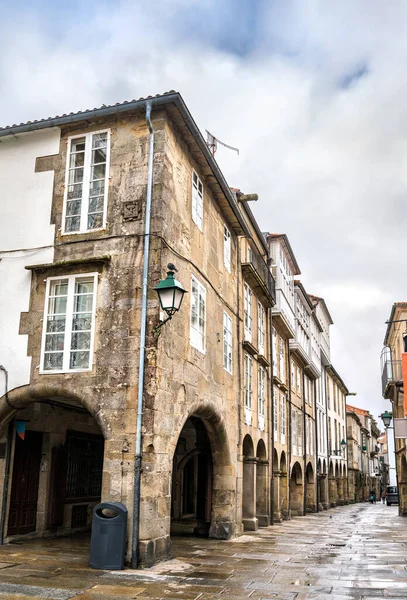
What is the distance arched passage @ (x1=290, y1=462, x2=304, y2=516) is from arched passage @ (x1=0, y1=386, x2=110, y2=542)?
46.6 feet

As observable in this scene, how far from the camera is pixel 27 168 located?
1218 cm

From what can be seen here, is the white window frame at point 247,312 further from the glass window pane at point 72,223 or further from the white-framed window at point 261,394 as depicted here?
the glass window pane at point 72,223

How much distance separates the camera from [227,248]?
1602 cm

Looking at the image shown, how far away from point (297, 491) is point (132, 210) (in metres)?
21.0

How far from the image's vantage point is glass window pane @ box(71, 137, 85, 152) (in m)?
12.0

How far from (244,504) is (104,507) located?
27.8ft

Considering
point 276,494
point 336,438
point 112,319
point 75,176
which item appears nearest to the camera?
point 112,319

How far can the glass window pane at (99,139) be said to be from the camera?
38.9 ft

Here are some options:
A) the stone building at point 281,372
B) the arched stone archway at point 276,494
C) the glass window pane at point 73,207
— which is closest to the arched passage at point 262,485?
the stone building at point 281,372

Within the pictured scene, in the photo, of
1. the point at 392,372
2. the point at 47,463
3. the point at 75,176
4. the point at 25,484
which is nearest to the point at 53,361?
the point at 75,176

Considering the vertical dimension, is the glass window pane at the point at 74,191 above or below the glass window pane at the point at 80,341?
above

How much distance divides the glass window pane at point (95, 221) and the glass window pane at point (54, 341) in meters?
2.09

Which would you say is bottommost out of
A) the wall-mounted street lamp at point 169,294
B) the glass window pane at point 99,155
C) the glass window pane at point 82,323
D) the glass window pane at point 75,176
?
the glass window pane at point 82,323

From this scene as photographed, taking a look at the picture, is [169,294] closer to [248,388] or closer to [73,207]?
[73,207]
